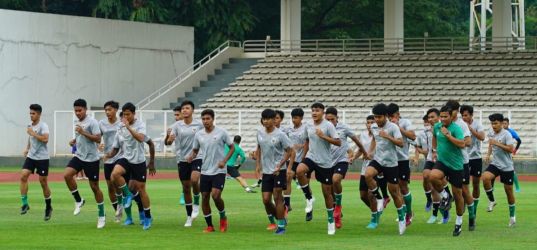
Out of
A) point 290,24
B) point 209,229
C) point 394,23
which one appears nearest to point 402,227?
point 209,229

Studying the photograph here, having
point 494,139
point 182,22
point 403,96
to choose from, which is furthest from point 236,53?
point 494,139

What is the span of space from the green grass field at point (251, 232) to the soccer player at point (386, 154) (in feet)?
2.38

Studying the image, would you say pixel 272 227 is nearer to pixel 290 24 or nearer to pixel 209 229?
pixel 209 229

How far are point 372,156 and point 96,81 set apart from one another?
40028mm

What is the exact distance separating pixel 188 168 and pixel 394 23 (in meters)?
38.5

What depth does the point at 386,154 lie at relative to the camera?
22719 mm

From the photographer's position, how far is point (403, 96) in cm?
5762

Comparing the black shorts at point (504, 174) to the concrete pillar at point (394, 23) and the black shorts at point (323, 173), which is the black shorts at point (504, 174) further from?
the concrete pillar at point (394, 23)

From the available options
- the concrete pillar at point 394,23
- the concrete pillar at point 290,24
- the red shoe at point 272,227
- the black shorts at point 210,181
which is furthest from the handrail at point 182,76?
the black shorts at point 210,181

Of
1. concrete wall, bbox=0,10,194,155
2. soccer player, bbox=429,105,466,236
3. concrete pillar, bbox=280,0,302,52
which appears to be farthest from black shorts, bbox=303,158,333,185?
concrete pillar, bbox=280,0,302,52

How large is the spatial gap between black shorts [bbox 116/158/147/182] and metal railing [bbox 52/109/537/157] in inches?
1114

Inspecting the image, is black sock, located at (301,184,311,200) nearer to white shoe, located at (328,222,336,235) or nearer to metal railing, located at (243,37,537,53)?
white shoe, located at (328,222,336,235)

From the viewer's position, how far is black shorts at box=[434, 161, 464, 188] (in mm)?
21953

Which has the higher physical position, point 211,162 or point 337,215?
point 211,162
